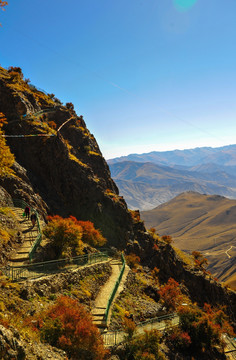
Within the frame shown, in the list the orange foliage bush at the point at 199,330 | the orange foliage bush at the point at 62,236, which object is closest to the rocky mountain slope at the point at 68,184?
the orange foliage bush at the point at 62,236

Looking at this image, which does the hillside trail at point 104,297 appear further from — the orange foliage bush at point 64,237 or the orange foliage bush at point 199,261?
the orange foliage bush at point 199,261

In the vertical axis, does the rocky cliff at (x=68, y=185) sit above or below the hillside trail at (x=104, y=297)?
above

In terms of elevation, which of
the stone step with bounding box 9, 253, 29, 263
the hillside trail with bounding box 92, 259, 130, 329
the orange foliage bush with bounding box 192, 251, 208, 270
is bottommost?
the orange foliage bush with bounding box 192, 251, 208, 270

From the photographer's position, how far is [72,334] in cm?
1153

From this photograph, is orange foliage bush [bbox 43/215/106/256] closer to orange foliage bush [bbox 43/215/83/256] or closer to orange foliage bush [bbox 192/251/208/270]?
orange foliage bush [bbox 43/215/83/256]

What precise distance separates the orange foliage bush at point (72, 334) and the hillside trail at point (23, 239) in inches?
261

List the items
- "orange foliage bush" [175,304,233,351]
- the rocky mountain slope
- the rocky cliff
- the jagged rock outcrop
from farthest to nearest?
the jagged rock outcrop, the rocky cliff, the rocky mountain slope, "orange foliage bush" [175,304,233,351]

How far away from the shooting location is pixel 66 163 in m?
44.1

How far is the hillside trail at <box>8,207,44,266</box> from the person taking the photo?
18.1m

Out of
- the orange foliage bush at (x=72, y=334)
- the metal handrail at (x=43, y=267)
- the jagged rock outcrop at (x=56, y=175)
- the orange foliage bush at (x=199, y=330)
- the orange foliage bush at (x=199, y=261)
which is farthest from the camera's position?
the orange foliage bush at (x=199, y=261)

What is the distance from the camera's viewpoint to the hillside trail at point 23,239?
1806 centimetres

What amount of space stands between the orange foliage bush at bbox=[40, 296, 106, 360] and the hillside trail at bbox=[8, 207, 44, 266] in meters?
6.64

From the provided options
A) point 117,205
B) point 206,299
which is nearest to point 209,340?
point 117,205

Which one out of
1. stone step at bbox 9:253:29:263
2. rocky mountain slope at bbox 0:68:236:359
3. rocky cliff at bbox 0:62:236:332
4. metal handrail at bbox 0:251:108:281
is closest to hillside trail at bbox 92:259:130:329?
rocky mountain slope at bbox 0:68:236:359
